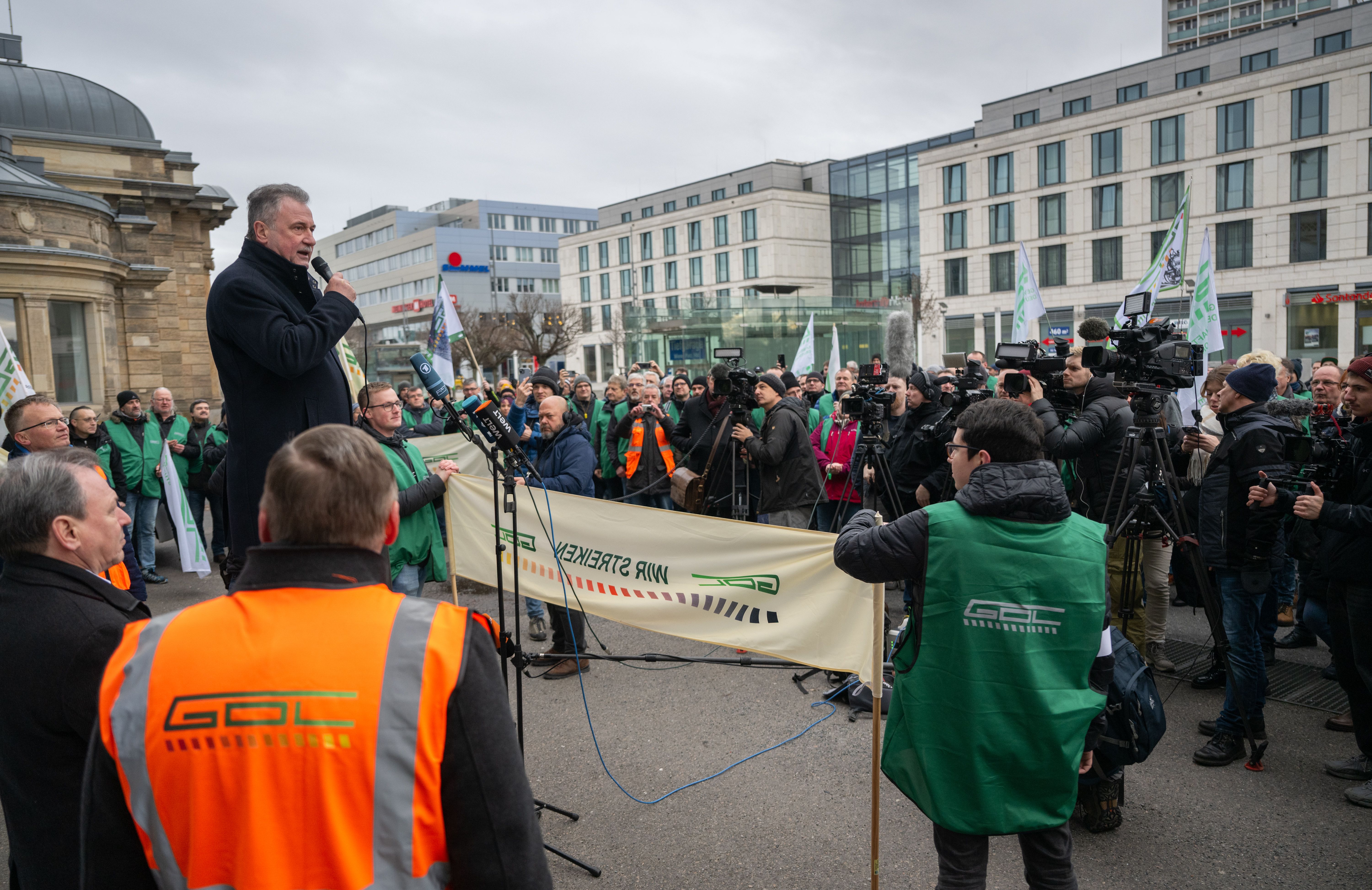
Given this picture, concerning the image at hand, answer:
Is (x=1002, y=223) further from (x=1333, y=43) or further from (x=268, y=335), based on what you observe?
(x=268, y=335)

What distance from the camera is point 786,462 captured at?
22.9ft

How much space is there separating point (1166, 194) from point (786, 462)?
49.0m

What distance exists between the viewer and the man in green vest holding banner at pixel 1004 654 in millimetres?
2582

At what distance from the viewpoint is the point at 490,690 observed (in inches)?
58.2

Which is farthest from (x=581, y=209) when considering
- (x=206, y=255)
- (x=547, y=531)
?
(x=547, y=531)

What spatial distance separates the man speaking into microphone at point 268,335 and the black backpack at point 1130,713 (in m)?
3.17

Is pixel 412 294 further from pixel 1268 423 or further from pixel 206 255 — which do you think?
pixel 1268 423

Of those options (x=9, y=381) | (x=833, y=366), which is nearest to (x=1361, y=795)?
(x=9, y=381)

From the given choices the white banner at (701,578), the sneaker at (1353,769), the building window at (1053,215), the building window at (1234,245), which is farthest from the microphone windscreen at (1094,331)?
the building window at (1053,215)

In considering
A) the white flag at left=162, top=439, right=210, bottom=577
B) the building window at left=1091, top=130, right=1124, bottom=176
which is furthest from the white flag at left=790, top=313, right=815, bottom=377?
the building window at left=1091, top=130, right=1124, bottom=176

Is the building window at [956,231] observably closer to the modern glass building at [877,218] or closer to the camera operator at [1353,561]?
the modern glass building at [877,218]

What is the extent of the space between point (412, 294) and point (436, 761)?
303 feet

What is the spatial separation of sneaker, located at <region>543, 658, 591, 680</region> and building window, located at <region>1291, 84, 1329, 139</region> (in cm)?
5096

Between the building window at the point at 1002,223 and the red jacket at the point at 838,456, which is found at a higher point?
the building window at the point at 1002,223
